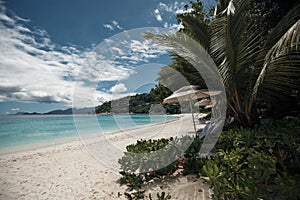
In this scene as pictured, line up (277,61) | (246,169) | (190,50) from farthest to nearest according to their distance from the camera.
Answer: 1. (190,50)
2. (277,61)
3. (246,169)

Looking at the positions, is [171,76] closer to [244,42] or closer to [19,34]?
[244,42]

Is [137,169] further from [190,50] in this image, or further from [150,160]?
[190,50]

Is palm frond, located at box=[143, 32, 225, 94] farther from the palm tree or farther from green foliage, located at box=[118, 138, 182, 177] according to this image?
green foliage, located at box=[118, 138, 182, 177]

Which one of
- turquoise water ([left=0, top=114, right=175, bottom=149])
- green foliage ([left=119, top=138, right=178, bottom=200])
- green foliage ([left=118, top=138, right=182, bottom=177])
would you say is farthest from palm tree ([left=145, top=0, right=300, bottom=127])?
turquoise water ([left=0, top=114, right=175, bottom=149])

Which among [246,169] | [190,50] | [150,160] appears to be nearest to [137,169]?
[150,160]

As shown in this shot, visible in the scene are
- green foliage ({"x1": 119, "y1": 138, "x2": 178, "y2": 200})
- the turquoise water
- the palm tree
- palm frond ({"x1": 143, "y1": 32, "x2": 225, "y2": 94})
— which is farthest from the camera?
the turquoise water

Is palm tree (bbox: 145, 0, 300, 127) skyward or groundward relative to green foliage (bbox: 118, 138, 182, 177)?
skyward

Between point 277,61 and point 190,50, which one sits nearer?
point 277,61

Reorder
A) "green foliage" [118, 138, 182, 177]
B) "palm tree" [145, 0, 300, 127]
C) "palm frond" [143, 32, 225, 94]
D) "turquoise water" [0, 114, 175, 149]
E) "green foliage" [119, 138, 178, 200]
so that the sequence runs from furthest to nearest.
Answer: "turquoise water" [0, 114, 175, 149], "palm frond" [143, 32, 225, 94], "palm tree" [145, 0, 300, 127], "green foliage" [118, 138, 182, 177], "green foliage" [119, 138, 178, 200]

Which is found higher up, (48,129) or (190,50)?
(190,50)

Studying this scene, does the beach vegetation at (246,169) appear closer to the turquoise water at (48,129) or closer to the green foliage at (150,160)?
the green foliage at (150,160)

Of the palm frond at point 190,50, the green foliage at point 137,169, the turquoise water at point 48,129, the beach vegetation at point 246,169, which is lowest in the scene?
the turquoise water at point 48,129

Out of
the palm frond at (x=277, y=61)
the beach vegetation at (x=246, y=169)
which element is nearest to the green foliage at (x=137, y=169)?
the beach vegetation at (x=246, y=169)

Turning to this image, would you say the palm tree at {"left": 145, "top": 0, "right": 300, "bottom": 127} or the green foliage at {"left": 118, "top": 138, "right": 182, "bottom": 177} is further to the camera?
the palm tree at {"left": 145, "top": 0, "right": 300, "bottom": 127}
